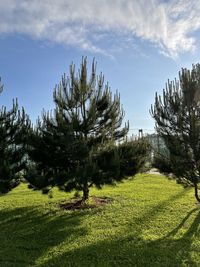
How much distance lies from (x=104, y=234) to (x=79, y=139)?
3.95 m

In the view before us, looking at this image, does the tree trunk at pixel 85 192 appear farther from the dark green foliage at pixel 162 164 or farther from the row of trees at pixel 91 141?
the dark green foliage at pixel 162 164

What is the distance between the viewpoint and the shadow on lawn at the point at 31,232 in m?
6.50

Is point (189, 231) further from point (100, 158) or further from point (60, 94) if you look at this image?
point (60, 94)

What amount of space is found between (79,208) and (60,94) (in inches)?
160

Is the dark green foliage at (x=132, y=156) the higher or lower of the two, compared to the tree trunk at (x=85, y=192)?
higher

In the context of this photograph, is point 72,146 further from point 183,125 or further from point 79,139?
point 183,125

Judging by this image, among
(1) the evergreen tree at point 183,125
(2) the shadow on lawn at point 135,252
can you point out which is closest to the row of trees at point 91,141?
(1) the evergreen tree at point 183,125

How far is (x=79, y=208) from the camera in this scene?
11.3 m

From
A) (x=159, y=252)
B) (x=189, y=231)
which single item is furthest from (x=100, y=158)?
(x=159, y=252)

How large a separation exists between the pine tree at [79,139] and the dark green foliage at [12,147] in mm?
412

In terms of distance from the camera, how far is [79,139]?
11.1 m

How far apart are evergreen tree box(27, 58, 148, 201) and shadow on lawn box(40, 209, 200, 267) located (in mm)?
3575

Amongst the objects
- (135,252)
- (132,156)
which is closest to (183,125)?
(132,156)

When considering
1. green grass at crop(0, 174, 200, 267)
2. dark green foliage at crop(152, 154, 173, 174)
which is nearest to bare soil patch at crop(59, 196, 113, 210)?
green grass at crop(0, 174, 200, 267)
